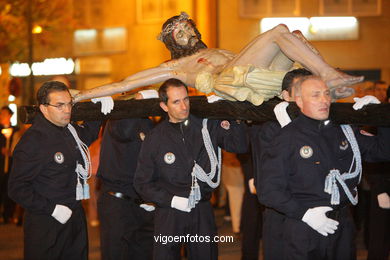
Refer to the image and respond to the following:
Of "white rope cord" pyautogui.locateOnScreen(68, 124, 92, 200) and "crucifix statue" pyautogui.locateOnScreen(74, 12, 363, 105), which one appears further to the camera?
"white rope cord" pyautogui.locateOnScreen(68, 124, 92, 200)

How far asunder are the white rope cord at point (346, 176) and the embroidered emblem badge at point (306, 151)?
8.0 inches

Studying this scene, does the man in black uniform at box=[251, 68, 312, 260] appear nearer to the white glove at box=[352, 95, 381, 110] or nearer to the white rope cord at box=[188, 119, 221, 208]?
the white rope cord at box=[188, 119, 221, 208]

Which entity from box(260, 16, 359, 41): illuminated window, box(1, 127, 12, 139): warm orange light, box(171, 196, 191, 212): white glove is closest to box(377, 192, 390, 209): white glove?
box(171, 196, 191, 212): white glove

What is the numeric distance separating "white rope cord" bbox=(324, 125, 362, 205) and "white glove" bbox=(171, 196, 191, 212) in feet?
4.29

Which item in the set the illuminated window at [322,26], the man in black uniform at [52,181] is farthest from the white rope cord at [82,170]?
the illuminated window at [322,26]

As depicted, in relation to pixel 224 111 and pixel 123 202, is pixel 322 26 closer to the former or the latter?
pixel 123 202

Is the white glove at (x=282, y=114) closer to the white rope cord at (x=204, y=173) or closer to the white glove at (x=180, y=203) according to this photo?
the white rope cord at (x=204, y=173)

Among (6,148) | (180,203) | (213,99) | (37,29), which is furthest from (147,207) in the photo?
(37,29)

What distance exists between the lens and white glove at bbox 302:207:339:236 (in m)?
4.96

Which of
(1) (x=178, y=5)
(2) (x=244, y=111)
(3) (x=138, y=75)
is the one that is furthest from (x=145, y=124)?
(1) (x=178, y=5)

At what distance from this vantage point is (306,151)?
5129mm

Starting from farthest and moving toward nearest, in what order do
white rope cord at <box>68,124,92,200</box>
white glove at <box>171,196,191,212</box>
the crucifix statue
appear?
white rope cord at <box>68,124,92,200</box> < white glove at <box>171,196,191,212</box> < the crucifix statue

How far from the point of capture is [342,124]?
527cm

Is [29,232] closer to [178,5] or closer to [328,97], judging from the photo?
[328,97]
